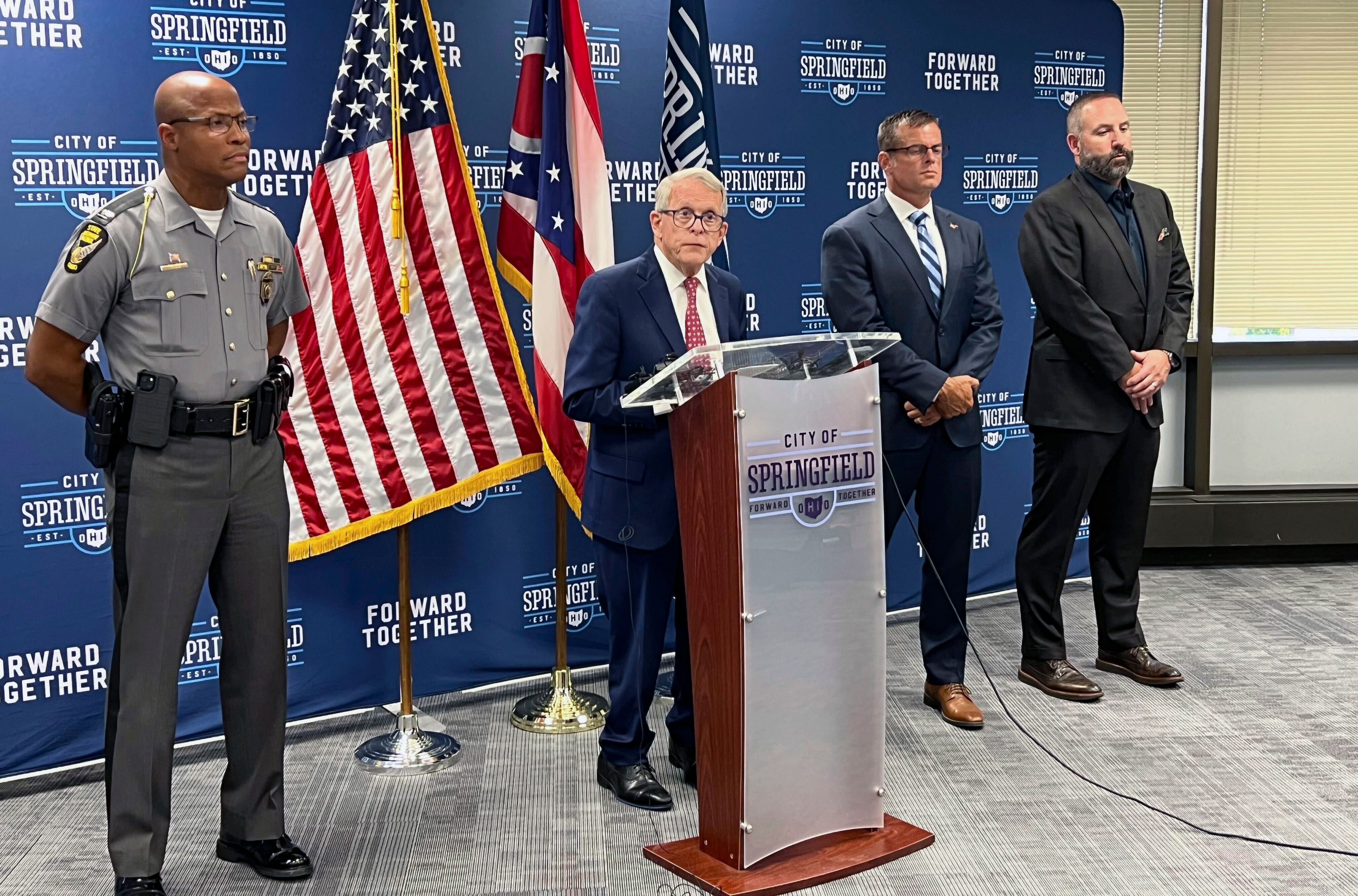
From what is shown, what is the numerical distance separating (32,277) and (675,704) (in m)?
2.04

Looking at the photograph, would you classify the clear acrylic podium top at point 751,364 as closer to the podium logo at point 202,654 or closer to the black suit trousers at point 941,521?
the black suit trousers at point 941,521

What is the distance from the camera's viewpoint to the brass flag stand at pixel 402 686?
11.9 ft

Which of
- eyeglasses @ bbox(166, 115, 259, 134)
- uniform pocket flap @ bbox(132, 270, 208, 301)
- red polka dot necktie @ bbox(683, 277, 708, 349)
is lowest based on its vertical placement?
red polka dot necktie @ bbox(683, 277, 708, 349)

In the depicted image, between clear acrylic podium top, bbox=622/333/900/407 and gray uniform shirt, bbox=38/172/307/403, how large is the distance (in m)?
0.85

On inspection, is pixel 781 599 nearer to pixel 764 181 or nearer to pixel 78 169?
pixel 78 169

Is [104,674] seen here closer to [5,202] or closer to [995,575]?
[5,202]

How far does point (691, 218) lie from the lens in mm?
3070

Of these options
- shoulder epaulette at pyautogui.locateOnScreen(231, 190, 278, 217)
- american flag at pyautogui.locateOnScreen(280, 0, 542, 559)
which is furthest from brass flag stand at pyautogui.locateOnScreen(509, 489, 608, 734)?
shoulder epaulette at pyautogui.locateOnScreen(231, 190, 278, 217)

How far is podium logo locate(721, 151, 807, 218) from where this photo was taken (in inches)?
186

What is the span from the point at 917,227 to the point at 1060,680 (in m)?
1.52

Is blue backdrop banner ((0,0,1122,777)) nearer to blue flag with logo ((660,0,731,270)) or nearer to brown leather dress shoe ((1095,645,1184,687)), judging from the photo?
blue flag with logo ((660,0,731,270))

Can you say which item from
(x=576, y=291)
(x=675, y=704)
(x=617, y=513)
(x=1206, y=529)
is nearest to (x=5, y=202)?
(x=576, y=291)

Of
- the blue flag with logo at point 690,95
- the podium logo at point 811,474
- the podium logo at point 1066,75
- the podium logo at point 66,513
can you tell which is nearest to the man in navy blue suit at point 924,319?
the blue flag with logo at point 690,95

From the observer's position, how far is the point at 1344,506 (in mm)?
5914
